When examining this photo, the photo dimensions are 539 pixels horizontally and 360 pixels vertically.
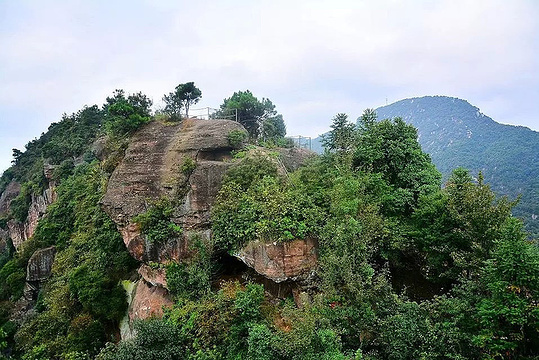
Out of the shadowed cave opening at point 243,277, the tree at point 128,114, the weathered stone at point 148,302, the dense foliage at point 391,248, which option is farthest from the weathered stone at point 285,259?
the tree at point 128,114

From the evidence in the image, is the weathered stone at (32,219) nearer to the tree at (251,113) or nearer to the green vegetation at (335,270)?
the green vegetation at (335,270)

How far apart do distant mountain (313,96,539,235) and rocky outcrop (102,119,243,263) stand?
17.0 m

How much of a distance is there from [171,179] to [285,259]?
708cm

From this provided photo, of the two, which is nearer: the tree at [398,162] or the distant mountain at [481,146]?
the tree at [398,162]

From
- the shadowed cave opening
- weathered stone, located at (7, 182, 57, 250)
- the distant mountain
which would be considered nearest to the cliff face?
the shadowed cave opening

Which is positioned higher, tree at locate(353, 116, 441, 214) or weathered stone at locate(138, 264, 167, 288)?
tree at locate(353, 116, 441, 214)

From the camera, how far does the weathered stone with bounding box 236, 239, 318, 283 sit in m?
12.6

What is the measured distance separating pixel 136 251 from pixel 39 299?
11891 mm

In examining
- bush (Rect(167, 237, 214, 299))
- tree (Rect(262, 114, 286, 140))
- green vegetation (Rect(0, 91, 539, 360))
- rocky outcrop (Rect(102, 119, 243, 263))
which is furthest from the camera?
tree (Rect(262, 114, 286, 140))

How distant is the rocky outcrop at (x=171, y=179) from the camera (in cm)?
1499

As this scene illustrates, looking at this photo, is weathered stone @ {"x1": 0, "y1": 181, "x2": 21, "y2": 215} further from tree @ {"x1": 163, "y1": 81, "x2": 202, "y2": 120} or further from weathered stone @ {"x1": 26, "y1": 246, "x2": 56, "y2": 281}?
tree @ {"x1": 163, "y1": 81, "x2": 202, "y2": 120}

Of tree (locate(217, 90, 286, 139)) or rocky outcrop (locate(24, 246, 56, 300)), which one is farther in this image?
tree (locate(217, 90, 286, 139))

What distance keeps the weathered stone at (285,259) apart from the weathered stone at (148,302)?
493 centimetres

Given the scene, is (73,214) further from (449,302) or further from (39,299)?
(449,302)
